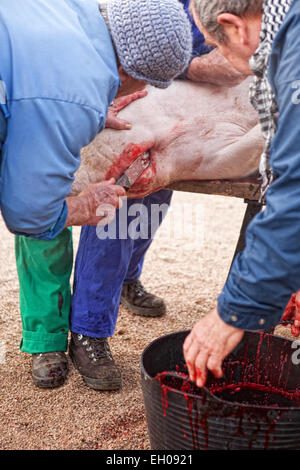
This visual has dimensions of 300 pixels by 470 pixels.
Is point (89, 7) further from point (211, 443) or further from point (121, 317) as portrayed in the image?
point (121, 317)

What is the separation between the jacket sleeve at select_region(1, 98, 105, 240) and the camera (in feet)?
5.24

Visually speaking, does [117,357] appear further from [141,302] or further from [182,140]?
[182,140]

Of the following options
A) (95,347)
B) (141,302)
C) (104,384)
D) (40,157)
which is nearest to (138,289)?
(141,302)

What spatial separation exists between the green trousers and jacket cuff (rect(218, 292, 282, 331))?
1.15 meters

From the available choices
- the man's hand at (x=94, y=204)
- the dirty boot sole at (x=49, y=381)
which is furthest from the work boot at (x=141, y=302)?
the man's hand at (x=94, y=204)

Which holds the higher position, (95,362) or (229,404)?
(229,404)

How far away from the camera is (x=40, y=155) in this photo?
1637 mm

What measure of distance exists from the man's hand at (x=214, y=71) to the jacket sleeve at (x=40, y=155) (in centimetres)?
98

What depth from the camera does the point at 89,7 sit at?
1.78m

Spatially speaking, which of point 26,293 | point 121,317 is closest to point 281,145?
point 26,293

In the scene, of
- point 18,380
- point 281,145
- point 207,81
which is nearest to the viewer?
point 281,145

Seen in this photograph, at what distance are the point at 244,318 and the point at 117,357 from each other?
55.9 inches

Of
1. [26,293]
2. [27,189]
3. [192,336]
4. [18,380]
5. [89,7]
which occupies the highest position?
[89,7]

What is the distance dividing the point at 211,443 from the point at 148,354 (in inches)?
15.4
